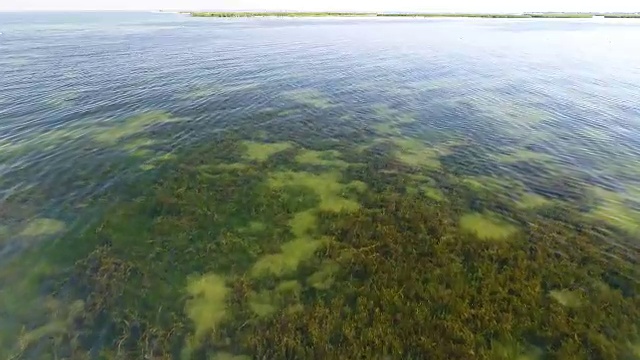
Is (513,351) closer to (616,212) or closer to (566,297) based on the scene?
(566,297)

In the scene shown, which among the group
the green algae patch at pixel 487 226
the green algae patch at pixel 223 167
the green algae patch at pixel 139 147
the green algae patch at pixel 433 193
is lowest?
the green algae patch at pixel 487 226

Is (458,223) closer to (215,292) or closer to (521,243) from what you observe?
(521,243)

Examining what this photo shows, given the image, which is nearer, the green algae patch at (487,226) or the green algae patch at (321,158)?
the green algae patch at (487,226)

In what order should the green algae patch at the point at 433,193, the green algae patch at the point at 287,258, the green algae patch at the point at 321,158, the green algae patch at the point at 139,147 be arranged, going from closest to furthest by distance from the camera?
the green algae patch at the point at 287,258 < the green algae patch at the point at 433,193 < the green algae patch at the point at 321,158 < the green algae patch at the point at 139,147

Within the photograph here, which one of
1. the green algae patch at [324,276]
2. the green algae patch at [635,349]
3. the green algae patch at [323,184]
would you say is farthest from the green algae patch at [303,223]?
the green algae patch at [635,349]

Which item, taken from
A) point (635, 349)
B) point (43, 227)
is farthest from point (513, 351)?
point (43, 227)

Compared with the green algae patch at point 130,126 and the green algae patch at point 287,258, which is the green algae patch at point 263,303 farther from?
the green algae patch at point 130,126

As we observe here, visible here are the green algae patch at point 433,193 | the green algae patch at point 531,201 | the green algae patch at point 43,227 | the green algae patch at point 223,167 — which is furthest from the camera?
the green algae patch at point 223,167
